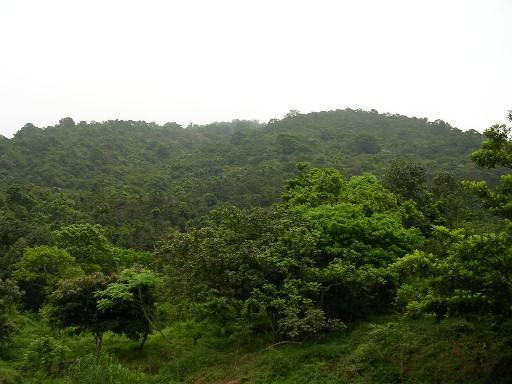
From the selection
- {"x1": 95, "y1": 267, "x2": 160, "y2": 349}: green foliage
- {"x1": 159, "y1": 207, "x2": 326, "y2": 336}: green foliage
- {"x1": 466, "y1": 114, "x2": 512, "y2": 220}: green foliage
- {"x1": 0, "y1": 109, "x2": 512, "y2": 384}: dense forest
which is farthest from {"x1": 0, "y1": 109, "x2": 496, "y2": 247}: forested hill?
{"x1": 466, "y1": 114, "x2": 512, "y2": 220}: green foliage

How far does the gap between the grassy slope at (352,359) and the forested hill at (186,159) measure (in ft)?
64.6

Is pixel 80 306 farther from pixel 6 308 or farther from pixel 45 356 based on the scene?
pixel 6 308

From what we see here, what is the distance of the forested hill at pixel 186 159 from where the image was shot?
44875 mm

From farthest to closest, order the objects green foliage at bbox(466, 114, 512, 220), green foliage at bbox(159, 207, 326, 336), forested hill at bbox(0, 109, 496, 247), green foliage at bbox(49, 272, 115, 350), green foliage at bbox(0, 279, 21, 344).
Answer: forested hill at bbox(0, 109, 496, 247) < green foliage at bbox(0, 279, 21, 344) < green foliage at bbox(49, 272, 115, 350) < green foliage at bbox(159, 207, 326, 336) < green foliage at bbox(466, 114, 512, 220)

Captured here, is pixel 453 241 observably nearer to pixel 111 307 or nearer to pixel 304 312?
pixel 304 312

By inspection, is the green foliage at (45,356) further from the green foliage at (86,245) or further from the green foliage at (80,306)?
the green foliage at (86,245)

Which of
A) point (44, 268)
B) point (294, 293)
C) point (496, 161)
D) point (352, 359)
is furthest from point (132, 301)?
point (496, 161)

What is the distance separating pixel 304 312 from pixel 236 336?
3.74 m

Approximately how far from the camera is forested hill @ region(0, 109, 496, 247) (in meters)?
44.9

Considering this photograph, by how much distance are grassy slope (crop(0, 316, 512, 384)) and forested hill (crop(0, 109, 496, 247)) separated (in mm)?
19695

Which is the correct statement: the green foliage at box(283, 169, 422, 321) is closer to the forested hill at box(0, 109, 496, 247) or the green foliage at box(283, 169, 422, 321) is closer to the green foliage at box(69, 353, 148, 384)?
the green foliage at box(69, 353, 148, 384)

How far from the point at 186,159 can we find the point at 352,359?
57.5 meters

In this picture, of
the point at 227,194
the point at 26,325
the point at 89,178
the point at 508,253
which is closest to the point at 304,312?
the point at 508,253

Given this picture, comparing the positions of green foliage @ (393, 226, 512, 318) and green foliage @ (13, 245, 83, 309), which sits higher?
green foliage @ (393, 226, 512, 318)
